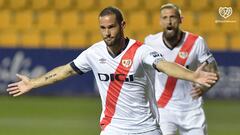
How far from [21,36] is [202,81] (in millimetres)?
13073

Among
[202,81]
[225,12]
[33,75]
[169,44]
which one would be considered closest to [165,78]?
[169,44]

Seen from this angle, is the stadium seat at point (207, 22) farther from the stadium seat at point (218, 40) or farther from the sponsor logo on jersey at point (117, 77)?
the sponsor logo on jersey at point (117, 77)

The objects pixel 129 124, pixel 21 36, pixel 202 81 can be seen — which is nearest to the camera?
pixel 202 81

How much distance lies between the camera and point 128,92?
7.24m

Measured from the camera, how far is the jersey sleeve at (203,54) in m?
8.97

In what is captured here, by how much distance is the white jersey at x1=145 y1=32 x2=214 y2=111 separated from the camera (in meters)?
9.07

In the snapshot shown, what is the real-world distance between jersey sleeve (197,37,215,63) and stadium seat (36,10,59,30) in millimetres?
10532

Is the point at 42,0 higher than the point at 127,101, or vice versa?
the point at 127,101

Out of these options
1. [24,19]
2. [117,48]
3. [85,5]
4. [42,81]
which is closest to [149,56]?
[117,48]

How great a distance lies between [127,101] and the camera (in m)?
7.26

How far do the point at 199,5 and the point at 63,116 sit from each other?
5684 millimetres

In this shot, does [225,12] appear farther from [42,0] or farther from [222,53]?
[42,0]

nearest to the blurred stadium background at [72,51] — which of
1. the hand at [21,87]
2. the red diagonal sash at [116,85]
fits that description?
the hand at [21,87]

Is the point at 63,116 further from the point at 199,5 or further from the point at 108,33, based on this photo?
the point at 108,33
